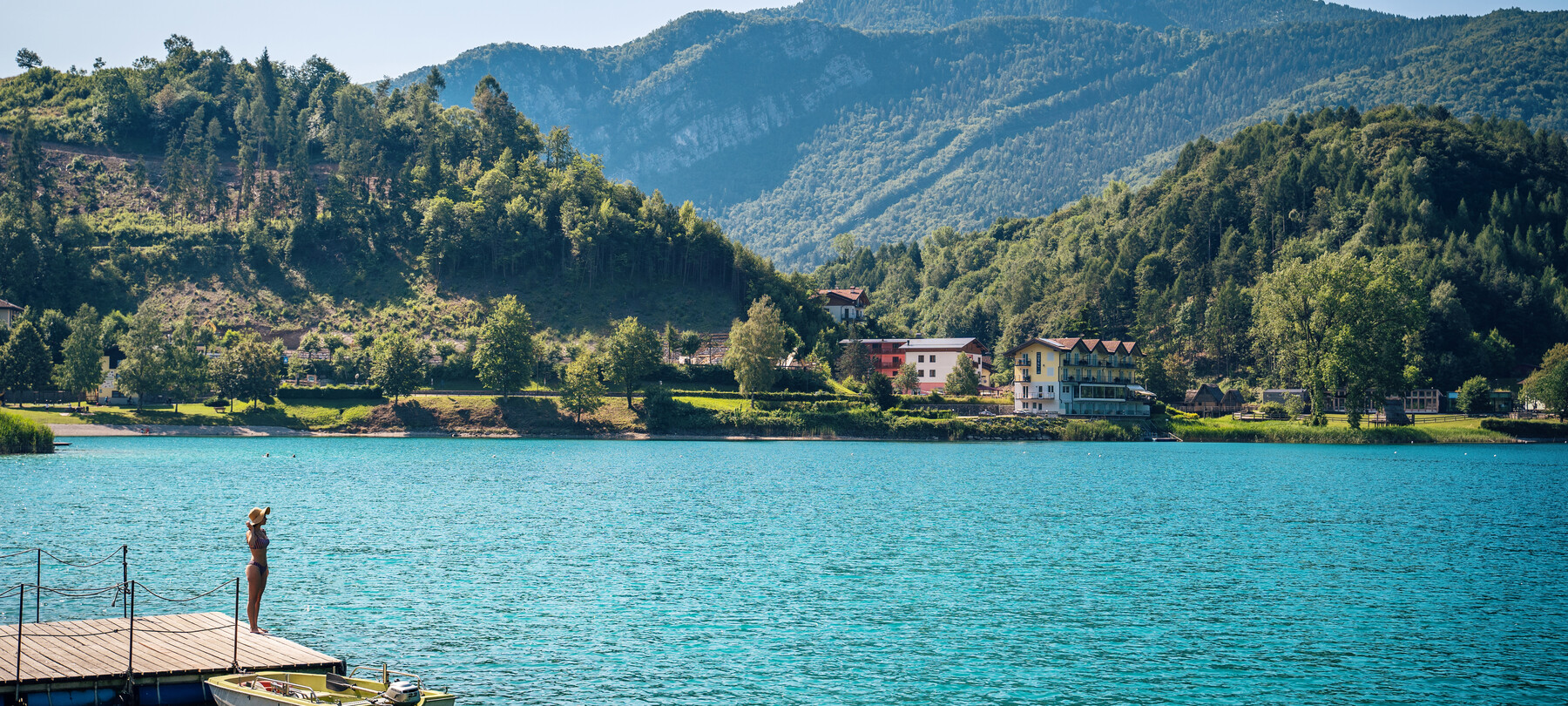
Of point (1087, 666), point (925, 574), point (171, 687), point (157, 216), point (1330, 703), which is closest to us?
point (171, 687)

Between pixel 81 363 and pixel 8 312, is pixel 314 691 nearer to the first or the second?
pixel 81 363

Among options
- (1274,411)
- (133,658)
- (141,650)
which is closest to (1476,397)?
(1274,411)

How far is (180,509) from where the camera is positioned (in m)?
54.6

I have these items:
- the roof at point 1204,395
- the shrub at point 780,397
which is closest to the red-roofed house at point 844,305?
the shrub at point 780,397

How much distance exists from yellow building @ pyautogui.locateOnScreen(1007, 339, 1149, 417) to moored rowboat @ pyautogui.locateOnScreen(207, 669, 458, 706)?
11564cm

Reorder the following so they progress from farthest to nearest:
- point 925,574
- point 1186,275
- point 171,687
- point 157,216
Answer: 1. point 1186,275
2. point 157,216
3. point 925,574
4. point 171,687

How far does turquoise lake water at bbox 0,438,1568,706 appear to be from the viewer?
27891mm

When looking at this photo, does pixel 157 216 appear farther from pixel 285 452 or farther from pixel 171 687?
pixel 171 687

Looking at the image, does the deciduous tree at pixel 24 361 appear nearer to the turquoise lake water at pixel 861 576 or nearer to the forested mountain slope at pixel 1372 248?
the turquoise lake water at pixel 861 576

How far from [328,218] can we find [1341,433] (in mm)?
135382

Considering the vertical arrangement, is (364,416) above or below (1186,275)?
below

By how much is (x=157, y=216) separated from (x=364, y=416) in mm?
70773

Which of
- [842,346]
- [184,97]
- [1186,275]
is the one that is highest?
[184,97]

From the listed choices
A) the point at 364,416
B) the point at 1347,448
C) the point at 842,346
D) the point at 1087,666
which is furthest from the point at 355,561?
the point at 842,346
